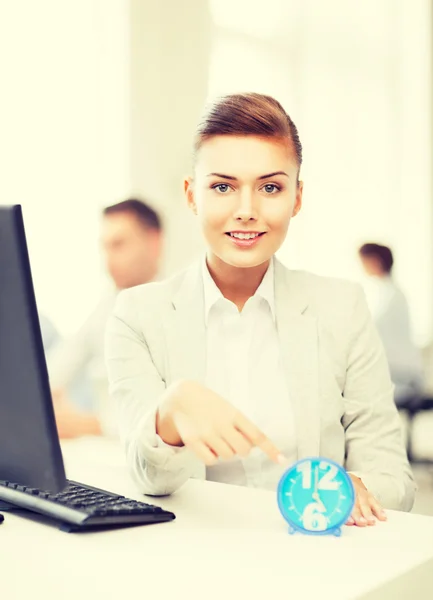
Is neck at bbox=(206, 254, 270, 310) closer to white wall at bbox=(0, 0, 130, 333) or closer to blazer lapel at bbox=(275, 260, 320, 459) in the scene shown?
blazer lapel at bbox=(275, 260, 320, 459)

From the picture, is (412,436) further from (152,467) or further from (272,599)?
(272,599)

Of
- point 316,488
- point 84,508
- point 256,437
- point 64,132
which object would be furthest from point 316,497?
point 64,132

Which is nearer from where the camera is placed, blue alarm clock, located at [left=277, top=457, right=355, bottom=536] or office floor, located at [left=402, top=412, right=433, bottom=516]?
blue alarm clock, located at [left=277, top=457, right=355, bottom=536]

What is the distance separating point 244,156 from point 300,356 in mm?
375

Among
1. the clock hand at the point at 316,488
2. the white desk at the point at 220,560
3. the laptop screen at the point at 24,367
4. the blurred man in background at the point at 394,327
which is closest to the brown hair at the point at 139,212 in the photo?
the blurred man in background at the point at 394,327

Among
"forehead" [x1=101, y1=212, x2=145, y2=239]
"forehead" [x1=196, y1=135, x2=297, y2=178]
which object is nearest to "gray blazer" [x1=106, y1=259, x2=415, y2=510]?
"forehead" [x1=196, y1=135, x2=297, y2=178]

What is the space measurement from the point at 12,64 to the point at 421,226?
4016mm

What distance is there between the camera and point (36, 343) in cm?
89

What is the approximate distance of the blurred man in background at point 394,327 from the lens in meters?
5.75

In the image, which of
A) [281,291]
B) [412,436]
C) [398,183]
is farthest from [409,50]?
[281,291]

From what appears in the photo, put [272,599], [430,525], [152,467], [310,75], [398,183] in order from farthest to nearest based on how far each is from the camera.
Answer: [398,183], [310,75], [152,467], [430,525], [272,599]

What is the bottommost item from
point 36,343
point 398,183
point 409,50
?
point 36,343

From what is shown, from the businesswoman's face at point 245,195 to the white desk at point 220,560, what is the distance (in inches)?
18.8

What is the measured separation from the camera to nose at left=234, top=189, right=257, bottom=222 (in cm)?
149
